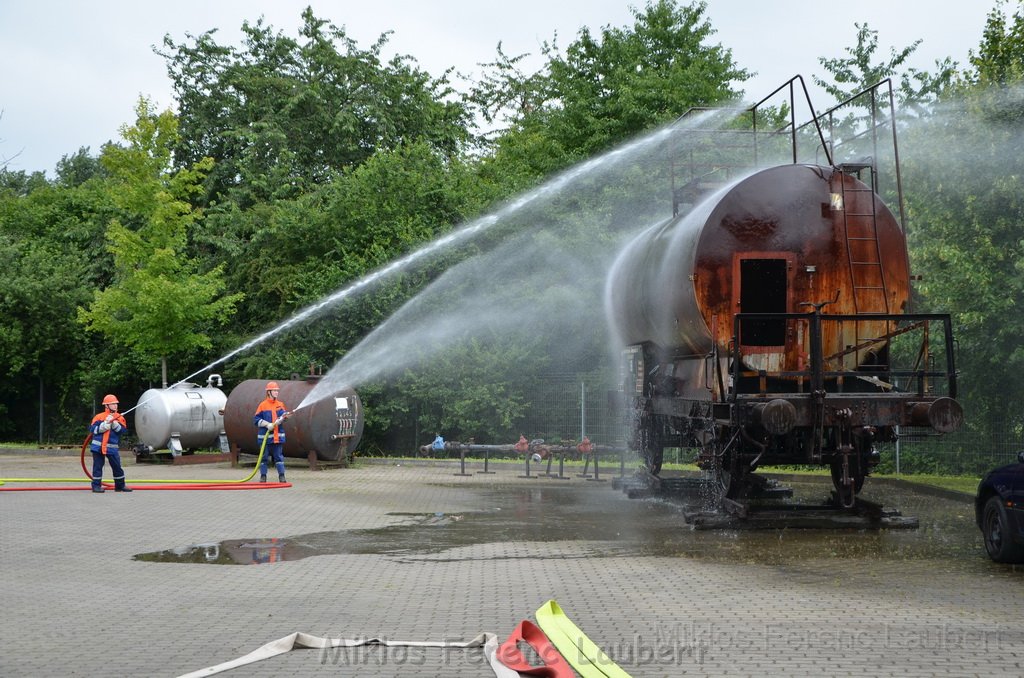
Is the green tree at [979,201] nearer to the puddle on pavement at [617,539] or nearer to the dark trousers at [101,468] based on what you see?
the puddle on pavement at [617,539]

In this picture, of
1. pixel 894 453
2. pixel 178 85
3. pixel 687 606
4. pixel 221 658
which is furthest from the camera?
pixel 178 85

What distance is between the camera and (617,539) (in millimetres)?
12828

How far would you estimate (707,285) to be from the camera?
13.4 metres

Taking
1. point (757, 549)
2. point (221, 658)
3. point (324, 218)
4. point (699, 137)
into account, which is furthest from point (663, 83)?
point (221, 658)

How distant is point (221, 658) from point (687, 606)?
12.0 ft

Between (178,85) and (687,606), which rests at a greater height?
(178,85)

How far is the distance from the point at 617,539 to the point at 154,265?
1882 cm

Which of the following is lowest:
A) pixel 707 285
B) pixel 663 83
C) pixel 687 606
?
pixel 687 606

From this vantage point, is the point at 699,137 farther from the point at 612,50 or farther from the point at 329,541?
the point at 329,541

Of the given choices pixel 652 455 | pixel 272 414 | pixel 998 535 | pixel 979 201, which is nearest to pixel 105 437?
pixel 272 414

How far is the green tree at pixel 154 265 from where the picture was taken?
27969mm

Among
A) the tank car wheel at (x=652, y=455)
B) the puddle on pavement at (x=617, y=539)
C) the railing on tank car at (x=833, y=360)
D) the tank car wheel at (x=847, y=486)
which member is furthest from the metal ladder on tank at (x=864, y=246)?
the tank car wheel at (x=652, y=455)

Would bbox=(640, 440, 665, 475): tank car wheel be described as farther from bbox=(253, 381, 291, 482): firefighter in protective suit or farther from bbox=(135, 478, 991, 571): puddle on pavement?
bbox=(253, 381, 291, 482): firefighter in protective suit

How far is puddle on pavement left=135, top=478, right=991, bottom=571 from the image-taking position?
11531 millimetres
